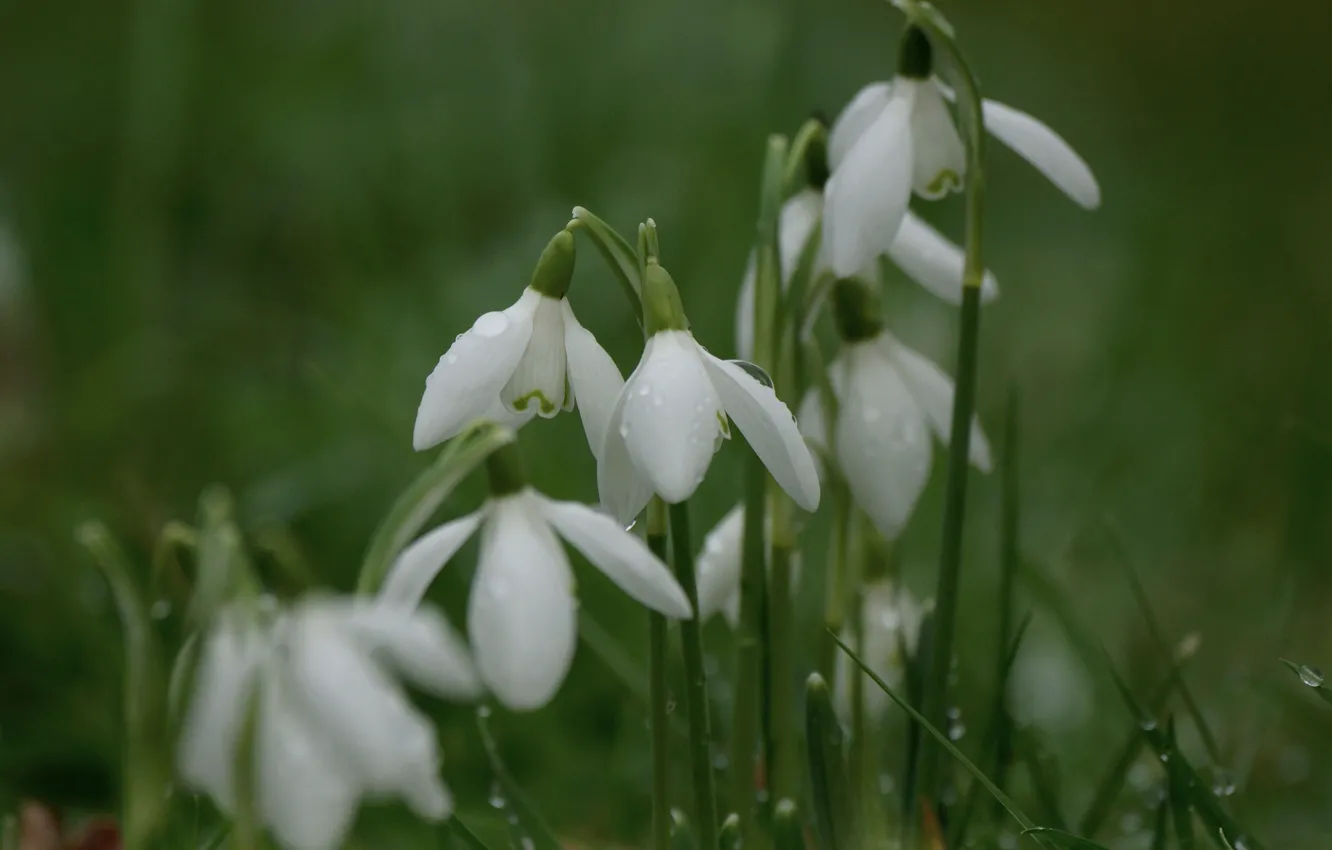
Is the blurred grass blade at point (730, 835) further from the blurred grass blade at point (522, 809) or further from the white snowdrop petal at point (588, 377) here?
the white snowdrop petal at point (588, 377)

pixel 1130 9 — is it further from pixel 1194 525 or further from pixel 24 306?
pixel 24 306

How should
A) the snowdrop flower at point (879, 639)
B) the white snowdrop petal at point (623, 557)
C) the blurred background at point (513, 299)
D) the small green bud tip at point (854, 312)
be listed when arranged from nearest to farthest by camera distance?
the white snowdrop petal at point (623, 557), the small green bud tip at point (854, 312), the snowdrop flower at point (879, 639), the blurred background at point (513, 299)

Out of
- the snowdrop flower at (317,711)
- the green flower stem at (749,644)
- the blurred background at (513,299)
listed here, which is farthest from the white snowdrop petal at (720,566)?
the snowdrop flower at (317,711)

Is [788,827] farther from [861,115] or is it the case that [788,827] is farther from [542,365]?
[861,115]

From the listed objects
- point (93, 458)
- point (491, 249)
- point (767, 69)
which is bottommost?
point (93, 458)

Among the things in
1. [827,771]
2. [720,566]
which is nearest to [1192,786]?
[827,771]

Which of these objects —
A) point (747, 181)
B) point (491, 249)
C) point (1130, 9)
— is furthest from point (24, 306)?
point (1130, 9)
